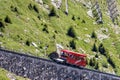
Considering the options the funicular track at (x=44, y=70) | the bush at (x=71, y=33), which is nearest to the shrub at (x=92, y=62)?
the bush at (x=71, y=33)

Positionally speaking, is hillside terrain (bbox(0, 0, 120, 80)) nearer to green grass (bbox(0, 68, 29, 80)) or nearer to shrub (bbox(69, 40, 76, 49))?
shrub (bbox(69, 40, 76, 49))

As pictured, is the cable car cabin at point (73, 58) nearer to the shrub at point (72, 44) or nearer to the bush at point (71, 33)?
the shrub at point (72, 44)

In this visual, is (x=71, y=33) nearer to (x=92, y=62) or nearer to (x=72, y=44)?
(x=72, y=44)

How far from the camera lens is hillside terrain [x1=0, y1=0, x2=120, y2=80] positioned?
138 metres

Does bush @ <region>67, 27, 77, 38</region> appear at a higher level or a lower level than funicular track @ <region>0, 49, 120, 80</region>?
higher

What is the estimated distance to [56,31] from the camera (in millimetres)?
163375

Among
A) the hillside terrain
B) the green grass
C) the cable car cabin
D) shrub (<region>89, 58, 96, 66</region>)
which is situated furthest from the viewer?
shrub (<region>89, 58, 96, 66</region>)

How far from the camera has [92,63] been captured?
155 meters

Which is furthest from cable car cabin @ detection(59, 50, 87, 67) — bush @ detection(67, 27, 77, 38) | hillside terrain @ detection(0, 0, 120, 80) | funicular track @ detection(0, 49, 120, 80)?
bush @ detection(67, 27, 77, 38)

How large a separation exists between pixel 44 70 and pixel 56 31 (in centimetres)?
6814

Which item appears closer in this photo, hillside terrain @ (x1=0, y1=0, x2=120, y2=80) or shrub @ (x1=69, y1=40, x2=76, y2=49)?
hillside terrain @ (x1=0, y1=0, x2=120, y2=80)

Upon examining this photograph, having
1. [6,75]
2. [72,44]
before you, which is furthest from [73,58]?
[72,44]

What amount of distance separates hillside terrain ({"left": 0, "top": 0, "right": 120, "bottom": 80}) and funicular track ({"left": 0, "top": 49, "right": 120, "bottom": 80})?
2831 cm

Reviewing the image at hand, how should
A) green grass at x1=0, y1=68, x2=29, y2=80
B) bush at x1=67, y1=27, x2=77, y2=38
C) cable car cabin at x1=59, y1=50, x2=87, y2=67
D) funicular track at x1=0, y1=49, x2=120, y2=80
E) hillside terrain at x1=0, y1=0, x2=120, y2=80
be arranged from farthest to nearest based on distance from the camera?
bush at x1=67, y1=27, x2=77, y2=38, hillside terrain at x1=0, y1=0, x2=120, y2=80, cable car cabin at x1=59, y1=50, x2=87, y2=67, funicular track at x1=0, y1=49, x2=120, y2=80, green grass at x1=0, y1=68, x2=29, y2=80
